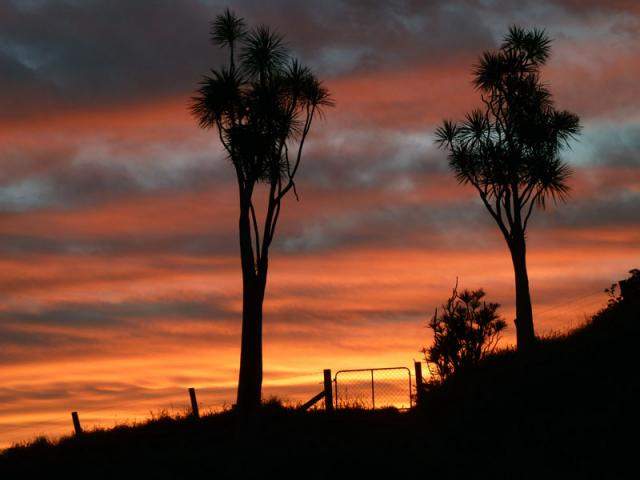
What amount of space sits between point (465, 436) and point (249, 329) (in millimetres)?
12210

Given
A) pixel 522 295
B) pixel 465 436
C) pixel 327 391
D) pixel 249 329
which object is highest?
pixel 522 295

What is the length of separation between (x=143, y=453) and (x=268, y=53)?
627 inches

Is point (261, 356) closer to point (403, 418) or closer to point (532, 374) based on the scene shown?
point (403, 418)

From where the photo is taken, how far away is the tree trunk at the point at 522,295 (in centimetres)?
3344

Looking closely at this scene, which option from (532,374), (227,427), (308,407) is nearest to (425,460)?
(532,374)

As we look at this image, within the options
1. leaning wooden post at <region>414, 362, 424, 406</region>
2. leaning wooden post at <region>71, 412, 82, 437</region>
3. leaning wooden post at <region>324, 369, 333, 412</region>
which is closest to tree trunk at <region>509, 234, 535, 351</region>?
leaning wooden post at <region>414, 362, 424, 406</region>

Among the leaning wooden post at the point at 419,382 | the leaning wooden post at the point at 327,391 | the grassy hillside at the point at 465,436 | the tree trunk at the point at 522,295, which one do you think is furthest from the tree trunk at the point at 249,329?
the tree trunk at the point at 522,295

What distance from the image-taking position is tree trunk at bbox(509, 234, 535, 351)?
3344 centimetres

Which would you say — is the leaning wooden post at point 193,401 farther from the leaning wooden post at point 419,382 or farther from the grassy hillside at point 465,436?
the leaning wooden post at point 419,382

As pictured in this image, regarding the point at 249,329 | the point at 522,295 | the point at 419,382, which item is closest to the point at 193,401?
the point at 249,329

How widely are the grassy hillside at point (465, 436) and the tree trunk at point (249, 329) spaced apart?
101 cm

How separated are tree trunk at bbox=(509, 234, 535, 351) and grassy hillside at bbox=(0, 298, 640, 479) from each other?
3.36 m

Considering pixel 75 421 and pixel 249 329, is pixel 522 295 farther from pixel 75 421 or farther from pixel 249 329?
pixel 75 421

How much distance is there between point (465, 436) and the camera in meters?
21.0
